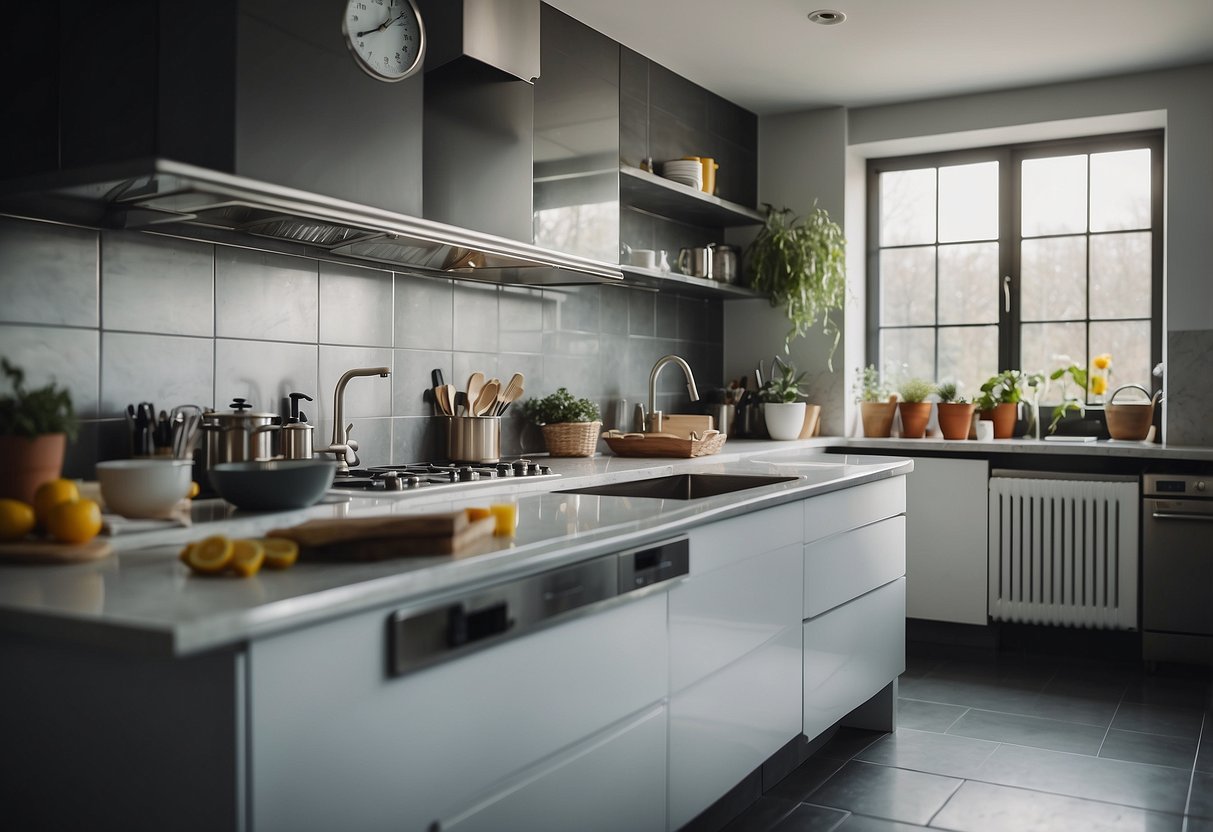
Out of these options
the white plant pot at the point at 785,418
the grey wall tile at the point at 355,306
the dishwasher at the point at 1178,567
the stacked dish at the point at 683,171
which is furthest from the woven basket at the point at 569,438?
the dishwasher at the point at 1178,567

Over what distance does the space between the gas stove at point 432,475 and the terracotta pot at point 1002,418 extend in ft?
8.05

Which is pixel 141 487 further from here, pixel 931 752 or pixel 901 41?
pixel 901 41

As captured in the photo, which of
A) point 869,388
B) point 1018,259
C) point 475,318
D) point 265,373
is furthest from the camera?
point 869,388

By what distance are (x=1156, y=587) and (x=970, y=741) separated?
4.34 ft

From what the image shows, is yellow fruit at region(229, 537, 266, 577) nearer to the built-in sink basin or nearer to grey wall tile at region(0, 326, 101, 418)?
grey wall tile at region(0, 326, 101, 418)

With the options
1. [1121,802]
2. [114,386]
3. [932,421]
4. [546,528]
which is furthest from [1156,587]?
[114,386]

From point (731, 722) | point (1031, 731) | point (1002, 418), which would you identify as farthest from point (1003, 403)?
point (731, 722)

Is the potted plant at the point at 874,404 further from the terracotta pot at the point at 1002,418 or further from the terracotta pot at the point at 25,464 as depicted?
the terracotta pot at the point at 25,464

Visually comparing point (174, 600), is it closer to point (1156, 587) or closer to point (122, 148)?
point (122, 148)

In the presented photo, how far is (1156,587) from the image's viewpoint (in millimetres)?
3955

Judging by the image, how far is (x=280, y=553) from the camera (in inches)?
54.7

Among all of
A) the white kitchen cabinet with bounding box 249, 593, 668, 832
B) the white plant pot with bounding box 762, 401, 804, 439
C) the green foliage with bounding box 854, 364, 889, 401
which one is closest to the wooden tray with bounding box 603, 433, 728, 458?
the white plant pot with bounding box 762, 401, 804, 439

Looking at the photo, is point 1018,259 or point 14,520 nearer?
point 14,520

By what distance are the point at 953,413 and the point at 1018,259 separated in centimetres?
83
